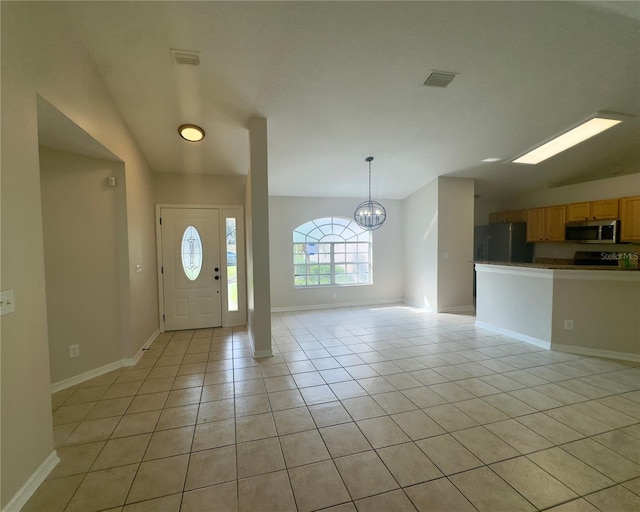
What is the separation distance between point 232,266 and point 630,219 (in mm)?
6609

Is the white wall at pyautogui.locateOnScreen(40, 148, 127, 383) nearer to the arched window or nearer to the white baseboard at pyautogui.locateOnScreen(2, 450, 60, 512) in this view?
the white baseboard at pyautogui.locateOnScreen(2, 450, 60, 512)

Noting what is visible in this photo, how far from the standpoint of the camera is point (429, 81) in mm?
2803

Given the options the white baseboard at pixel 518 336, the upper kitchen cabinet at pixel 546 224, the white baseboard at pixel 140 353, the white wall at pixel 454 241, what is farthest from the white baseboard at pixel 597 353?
the white baseboard at pixel 140 353

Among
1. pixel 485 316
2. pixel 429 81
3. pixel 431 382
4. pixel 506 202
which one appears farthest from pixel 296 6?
pixel 506 202

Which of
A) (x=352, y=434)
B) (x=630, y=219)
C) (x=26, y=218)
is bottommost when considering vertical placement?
(x=352, y=434)

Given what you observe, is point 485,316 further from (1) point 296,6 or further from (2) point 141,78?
(2) point 141,78

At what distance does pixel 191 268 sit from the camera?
4.55 metres

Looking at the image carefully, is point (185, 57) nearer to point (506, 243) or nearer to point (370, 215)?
point (370, 215)

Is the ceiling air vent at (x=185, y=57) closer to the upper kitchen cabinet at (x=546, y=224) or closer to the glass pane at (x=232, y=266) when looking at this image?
the glass pane at (x=232, y=266)

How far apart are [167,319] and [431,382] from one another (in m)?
4.00

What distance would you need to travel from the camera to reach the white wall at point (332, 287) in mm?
5859

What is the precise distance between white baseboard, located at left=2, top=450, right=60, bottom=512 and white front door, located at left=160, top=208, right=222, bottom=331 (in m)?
2.81

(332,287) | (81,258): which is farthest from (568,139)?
(81,258)

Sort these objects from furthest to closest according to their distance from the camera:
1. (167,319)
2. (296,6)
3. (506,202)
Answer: (506,202)
(167,319)
(296,6)
